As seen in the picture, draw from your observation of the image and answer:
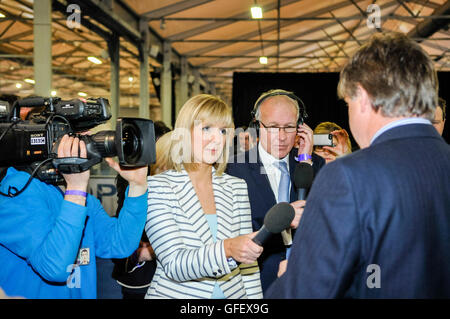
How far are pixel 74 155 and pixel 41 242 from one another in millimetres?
268

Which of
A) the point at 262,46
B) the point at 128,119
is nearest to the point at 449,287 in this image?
the point at 128,119

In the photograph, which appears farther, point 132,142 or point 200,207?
point 200,207

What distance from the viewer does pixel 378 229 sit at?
781 millimetres

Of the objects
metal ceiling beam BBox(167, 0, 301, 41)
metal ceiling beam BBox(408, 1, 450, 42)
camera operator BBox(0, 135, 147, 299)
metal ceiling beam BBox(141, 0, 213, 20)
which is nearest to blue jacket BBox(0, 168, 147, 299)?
camera operator BBox(0, 135, 147, 299)

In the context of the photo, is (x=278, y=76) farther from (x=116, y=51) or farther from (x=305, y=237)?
(x=305, y=237)

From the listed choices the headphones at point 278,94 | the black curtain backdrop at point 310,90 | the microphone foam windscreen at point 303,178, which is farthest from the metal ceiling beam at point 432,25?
the microphone foam windscreen at point 303,178

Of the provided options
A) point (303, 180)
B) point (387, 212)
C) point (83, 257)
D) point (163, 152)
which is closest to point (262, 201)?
point (303, 180)

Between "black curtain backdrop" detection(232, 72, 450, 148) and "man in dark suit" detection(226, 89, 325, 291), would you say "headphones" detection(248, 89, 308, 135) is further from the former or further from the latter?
"black curtain backdrop" detection(232, 72, 450, 148)

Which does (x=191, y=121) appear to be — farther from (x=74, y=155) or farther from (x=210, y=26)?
(x=210, y=26)

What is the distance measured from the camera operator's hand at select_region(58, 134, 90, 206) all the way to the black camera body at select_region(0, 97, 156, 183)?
0.02m

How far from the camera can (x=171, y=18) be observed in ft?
24.5

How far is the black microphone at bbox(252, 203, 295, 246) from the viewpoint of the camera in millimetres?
1046

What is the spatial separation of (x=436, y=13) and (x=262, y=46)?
14.5 feet

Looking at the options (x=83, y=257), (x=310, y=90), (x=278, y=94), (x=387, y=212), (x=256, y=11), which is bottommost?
(x=83, y=257)
